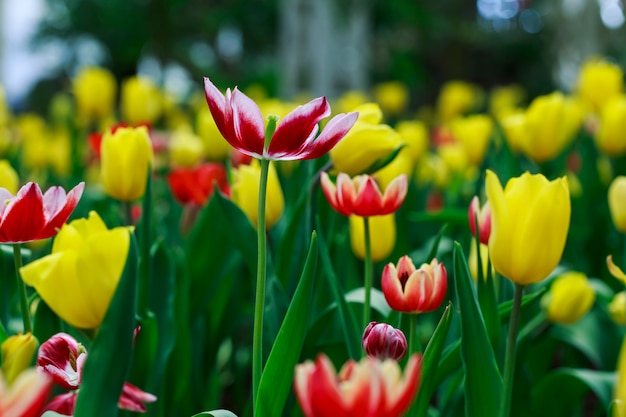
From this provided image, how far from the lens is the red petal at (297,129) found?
2.17ft

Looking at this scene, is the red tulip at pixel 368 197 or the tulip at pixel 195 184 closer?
the red tulip at pixel 368 197

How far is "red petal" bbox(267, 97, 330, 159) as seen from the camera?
0.66m

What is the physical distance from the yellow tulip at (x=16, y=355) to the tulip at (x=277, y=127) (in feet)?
0.77

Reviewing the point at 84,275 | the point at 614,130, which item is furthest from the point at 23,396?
the point at 614,130

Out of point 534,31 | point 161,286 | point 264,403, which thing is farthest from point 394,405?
point 534,31

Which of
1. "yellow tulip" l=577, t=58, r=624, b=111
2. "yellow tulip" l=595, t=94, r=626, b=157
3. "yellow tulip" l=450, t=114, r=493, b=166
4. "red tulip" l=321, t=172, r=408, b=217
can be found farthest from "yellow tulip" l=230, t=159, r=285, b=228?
"yellow tulip" l=577, t=58, r=624, b=111

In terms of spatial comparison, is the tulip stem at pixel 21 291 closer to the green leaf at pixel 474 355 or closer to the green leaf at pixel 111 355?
the green leaf at pixel 111 355

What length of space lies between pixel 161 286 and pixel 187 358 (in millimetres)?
135

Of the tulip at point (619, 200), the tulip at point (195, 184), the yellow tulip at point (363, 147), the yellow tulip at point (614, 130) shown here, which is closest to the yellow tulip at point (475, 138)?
the yellow tulip at point (614, 130)

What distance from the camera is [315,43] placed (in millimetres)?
4285

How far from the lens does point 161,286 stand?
3.28 ft

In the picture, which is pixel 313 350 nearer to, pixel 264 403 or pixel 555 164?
pixel 264 403

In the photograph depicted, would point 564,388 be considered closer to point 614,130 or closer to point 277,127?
point 277,127

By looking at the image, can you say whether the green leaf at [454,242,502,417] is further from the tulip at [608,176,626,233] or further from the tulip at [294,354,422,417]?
the tulip at [608,176,626,233]
